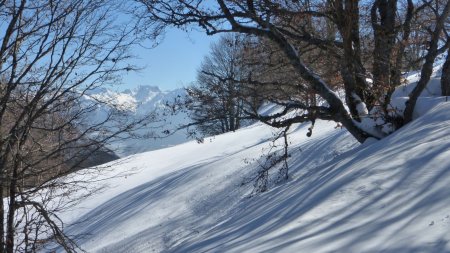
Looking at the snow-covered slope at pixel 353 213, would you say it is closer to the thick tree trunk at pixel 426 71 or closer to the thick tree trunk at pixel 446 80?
the thick tree trunk at pixel 426 71

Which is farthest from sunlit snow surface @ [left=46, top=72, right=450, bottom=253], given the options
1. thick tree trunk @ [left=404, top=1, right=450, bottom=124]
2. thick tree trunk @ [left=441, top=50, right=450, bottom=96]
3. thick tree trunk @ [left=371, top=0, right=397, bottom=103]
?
thick tree trunk @ [left=441, top=50, right=450, bottom=96]

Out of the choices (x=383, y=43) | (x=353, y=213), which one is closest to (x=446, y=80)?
(x=383, y=43)

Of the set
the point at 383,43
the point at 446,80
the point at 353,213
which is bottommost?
the point at 353,213

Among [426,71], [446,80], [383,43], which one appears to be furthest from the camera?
[383,43]

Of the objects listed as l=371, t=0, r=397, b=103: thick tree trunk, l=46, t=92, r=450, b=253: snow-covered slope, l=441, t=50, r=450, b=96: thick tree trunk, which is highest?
l=371, t=0, r=397, b=103: thick tree trunk

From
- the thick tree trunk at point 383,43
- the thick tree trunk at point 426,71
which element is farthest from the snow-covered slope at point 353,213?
the thick tree trunk at point 383,43

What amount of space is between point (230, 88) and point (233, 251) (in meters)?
4.27

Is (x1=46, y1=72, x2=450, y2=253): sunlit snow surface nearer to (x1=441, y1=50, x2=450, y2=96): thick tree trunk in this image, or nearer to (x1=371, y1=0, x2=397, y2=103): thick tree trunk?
(x1=371, y1=0, x2=397, y2=103): thick tree trunk

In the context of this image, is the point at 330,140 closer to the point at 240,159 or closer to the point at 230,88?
the point at 240,159

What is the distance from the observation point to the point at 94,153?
649 centimetres

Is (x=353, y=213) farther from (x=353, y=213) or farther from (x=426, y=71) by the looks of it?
(x=426, y=71)

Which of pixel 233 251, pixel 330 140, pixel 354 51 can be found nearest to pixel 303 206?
pixel 233 251

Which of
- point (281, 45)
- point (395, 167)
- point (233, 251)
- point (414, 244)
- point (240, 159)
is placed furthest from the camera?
point (240, 159)

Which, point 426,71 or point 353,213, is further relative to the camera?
point 426,71
